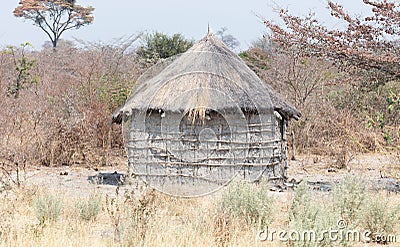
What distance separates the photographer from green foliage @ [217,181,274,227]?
6016 millimetres

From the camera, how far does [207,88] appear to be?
9.52 meters

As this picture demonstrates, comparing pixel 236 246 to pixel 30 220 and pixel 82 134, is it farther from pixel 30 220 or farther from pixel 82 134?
pixel 82 134

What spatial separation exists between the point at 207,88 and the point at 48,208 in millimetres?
3908

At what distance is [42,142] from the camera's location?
12.5 meters

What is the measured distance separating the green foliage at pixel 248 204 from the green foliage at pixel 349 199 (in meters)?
0.74

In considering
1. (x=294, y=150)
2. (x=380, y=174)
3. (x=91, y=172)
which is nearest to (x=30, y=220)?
A: (x=91, y=172)

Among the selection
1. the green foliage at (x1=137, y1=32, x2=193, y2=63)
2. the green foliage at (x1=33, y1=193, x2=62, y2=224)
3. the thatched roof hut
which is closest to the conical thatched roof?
the thatched roof hut

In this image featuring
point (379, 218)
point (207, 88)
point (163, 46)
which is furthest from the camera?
point (163, 46)

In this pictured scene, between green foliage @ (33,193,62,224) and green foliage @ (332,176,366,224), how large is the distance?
3043 millimetres

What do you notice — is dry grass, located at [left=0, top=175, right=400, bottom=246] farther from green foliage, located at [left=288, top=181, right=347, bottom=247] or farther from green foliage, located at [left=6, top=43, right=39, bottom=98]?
green foliage, located at [left=6, top=43, right=39, bottom=98]

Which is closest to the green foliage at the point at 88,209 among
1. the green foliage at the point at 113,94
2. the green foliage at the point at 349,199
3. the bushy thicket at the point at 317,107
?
the green foliage at the point at 349,199

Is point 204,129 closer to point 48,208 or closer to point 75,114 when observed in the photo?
point 48,208

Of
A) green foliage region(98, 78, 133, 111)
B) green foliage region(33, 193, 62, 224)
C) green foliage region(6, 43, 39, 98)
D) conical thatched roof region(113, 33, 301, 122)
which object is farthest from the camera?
green foliage region(6, 43, 39, 98)

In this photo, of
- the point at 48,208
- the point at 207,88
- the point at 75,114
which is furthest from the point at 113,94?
the point at 48,208
